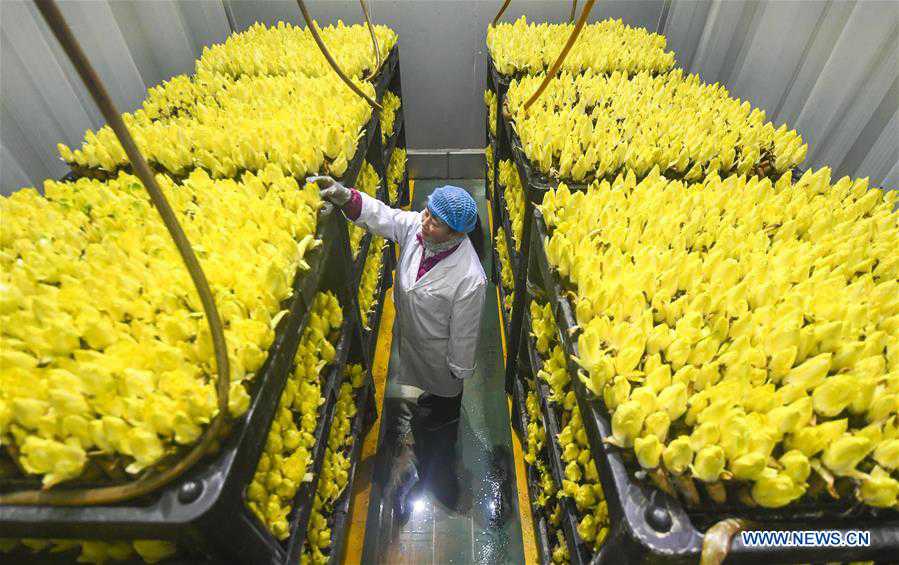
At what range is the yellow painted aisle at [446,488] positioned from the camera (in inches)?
102

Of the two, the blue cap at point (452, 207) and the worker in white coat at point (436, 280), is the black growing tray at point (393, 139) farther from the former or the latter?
the blue cap at point (452, 207)

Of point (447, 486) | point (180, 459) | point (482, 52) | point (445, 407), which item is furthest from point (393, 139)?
point (180, 459)

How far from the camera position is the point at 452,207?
89.8 inches

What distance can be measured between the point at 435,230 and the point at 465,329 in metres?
0.66

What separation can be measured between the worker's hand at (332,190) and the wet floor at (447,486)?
6.09ft

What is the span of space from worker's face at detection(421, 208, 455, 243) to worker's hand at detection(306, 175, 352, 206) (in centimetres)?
48

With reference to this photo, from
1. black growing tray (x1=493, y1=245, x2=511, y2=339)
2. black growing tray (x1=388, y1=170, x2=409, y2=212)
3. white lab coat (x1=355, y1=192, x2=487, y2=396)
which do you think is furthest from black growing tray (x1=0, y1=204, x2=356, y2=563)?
black growing tray (x1=388, y1=170, x2=409, y2=212)

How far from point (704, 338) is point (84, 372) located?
1729mm

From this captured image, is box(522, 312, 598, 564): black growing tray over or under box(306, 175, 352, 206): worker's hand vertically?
under

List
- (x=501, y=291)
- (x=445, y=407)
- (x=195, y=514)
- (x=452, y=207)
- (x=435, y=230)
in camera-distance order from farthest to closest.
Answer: (x=501, y=291), (x=445, y=407), (x=435, y=230), (x=452, y=207), (x=195, y=514)

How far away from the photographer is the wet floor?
8.54 feet

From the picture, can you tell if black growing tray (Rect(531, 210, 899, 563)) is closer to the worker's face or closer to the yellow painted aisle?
the worker's face

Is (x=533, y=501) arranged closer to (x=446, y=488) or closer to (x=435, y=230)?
(x=446, y=488)

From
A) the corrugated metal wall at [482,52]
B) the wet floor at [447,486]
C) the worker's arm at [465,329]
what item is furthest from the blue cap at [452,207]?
the corrugated metal wall at [482,52]
